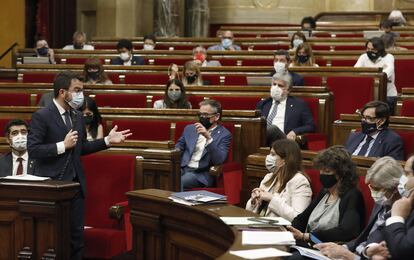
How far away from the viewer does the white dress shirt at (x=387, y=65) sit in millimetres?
9406

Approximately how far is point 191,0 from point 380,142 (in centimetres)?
1087

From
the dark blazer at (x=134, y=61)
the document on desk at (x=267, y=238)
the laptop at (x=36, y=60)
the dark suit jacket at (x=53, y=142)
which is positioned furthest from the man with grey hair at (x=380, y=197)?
the laptop at (x=36, y=60)

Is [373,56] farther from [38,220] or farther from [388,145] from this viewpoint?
[38,220]

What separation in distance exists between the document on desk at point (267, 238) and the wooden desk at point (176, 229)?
0.19ft

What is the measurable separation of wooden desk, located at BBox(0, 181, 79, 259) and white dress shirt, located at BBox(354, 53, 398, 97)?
4.64 m

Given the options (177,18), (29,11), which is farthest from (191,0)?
(29,11)

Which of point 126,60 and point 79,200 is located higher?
point 126,60

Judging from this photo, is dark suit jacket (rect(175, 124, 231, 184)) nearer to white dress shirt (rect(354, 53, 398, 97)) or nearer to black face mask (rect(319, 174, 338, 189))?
black face mask (rect(319, 174, 338, 189))

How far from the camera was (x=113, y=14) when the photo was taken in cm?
1616

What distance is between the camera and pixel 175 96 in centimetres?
821

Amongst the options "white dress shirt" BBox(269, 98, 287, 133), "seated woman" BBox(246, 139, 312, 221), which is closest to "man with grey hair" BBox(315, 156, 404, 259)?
"seated woman" BBox(246, 139, 312, 221)

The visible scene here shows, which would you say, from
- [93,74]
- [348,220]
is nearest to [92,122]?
[93,74]

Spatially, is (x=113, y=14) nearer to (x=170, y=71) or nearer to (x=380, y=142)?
(x=170, y=71)

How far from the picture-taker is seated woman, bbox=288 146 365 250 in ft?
16.1
